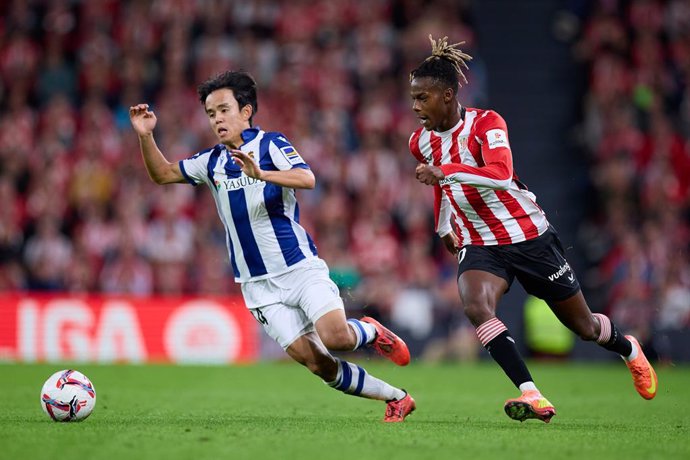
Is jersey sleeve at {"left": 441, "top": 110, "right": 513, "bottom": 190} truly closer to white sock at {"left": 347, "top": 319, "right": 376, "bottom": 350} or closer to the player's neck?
the player's neck

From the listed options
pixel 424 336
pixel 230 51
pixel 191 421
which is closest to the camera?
pixel 191 421

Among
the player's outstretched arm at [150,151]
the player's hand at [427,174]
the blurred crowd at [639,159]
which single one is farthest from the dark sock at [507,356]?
the blurred crowd at [639,159]

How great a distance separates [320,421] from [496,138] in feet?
7.43

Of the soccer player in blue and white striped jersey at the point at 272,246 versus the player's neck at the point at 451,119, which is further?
the player's neck at the point at 451,119

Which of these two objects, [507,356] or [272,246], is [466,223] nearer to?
[507,356]

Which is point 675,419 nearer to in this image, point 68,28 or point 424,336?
point 424,336

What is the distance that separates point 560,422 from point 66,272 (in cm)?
1007

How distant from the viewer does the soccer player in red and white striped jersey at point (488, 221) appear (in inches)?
287

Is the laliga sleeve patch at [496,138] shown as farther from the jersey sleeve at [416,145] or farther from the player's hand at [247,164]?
the player's hand at [247,164]

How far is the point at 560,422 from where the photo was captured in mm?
7570

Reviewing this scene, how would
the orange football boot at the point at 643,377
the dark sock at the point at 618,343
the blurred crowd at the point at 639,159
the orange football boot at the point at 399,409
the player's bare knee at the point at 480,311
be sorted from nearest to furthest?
1. the player's bare knee at the point at 480,311
2. the orange football boot at the point at 399,409
3. the dark sock at the point at 618,343
4. the orange football boot at the point at 643,377
5. the blurred crowd at the point at 639,159

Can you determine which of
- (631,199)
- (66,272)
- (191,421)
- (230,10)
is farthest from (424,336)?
(191,421)

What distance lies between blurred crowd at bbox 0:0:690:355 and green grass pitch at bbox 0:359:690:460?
126 inches

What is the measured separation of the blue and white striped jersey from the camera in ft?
23.7
